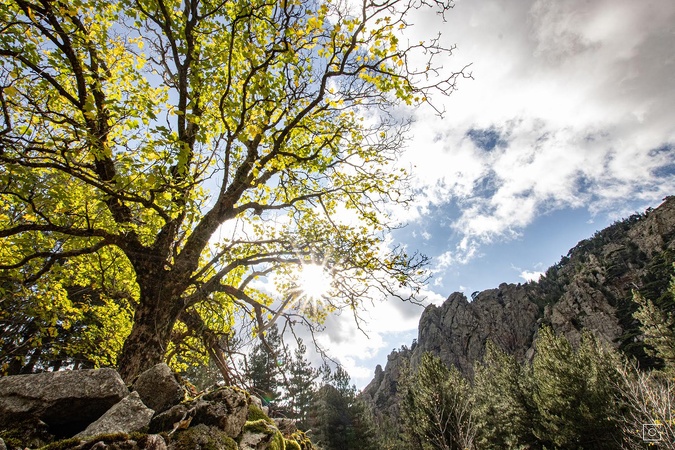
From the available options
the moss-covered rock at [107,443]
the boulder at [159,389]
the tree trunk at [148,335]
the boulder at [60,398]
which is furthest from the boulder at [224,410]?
the tree trunk at [148,335]

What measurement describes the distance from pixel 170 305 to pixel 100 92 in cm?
436

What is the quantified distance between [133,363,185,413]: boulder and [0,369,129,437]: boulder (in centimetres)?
38

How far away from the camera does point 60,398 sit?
3365mm

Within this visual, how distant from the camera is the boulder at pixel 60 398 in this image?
319 cm

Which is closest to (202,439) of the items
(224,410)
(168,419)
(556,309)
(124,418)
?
(168,419)

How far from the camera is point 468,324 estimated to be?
89.8 m

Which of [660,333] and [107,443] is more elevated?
[660,333]

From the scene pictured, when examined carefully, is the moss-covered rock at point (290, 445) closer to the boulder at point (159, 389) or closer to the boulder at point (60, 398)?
the boulder at point (159, 389)

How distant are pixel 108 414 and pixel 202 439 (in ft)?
A: 3.37

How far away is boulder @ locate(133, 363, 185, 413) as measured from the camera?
13.0 feet

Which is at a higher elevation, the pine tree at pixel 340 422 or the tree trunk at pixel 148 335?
the tree trunk at pixel 148 335

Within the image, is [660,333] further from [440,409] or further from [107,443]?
[107,443]

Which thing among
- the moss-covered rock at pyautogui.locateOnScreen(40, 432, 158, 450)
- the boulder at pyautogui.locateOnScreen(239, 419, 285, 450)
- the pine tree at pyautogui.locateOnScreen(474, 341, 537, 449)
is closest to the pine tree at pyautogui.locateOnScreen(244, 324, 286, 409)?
the boulder at pyautogui.locateOnScreen(239, 419, 285, 450)

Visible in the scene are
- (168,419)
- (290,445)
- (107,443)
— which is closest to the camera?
(107,443)
